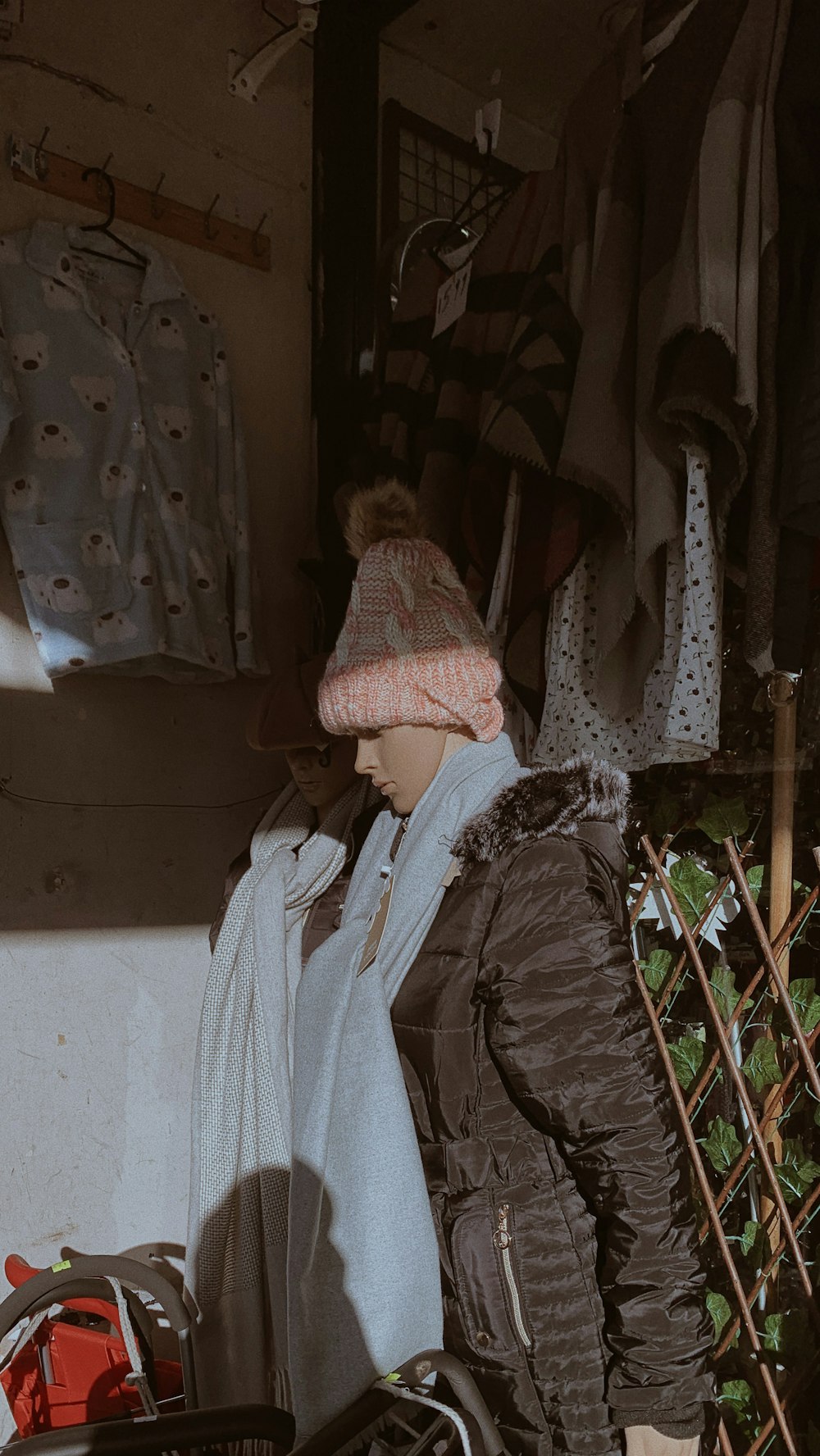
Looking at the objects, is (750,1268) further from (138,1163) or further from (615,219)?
(615,219)

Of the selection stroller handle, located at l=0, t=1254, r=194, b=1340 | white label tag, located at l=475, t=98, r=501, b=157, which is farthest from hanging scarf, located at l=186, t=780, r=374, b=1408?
white label tag, located at l=475, t=98, r=501, b=157

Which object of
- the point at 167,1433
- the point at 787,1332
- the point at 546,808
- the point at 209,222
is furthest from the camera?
the point at 209,222

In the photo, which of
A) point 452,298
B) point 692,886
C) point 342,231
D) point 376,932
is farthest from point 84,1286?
point 342,231

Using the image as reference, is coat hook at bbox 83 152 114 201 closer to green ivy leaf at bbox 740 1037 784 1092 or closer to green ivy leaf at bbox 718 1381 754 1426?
green ivy leaf at bbox 740 1037 784 1092

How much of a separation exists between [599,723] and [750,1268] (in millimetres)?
841

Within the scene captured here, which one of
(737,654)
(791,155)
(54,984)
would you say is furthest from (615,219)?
(54,984)

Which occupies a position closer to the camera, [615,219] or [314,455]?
[615,219]

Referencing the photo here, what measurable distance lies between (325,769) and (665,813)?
2.05 ft

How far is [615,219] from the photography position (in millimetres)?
1484

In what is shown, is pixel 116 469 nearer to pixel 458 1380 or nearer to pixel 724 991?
pixel 724 991

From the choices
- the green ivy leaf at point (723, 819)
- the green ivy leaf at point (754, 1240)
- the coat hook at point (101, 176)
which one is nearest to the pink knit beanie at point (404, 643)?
the green ivy leaf at point (723, 819)

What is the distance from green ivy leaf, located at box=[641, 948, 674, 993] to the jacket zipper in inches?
25.6

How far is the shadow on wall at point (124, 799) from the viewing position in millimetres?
2004

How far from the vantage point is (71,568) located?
192 cm
